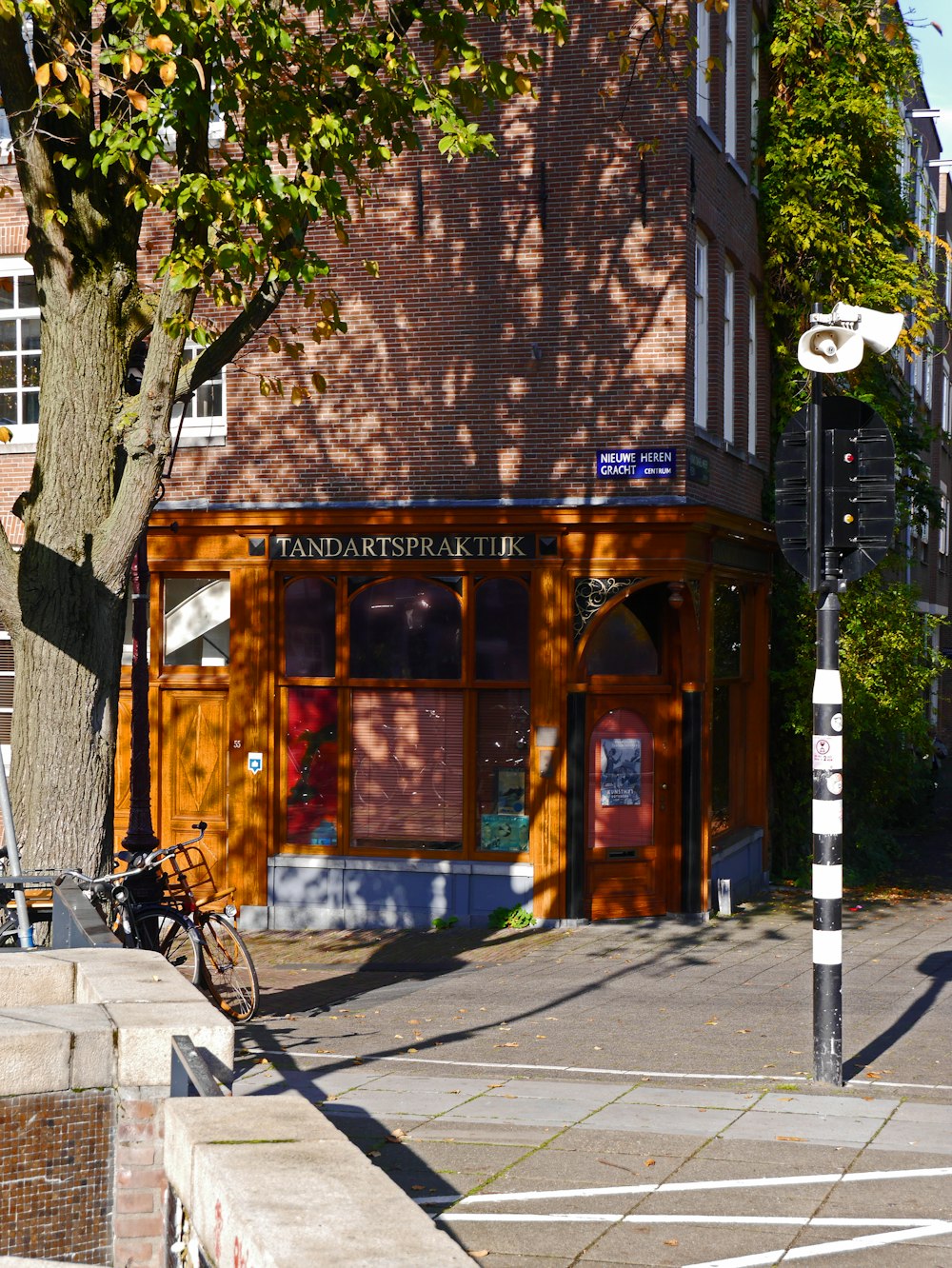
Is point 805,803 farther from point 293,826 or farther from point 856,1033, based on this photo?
point 856,1033

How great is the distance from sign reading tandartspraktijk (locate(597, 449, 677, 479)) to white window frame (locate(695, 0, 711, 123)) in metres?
3.51

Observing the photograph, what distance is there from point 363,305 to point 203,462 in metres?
2.25

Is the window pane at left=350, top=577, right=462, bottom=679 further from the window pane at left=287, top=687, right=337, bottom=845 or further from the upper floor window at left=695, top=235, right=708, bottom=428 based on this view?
the upper floor window at left=695, top=235, right=708, bottom=428

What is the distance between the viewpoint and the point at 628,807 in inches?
628

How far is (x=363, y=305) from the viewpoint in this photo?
1625 cm

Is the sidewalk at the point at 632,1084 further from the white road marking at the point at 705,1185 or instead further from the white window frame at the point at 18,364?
the white window frame at the point at 18,364

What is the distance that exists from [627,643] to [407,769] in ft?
8.06

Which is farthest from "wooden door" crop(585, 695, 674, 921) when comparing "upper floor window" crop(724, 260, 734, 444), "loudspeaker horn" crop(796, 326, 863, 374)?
"loudspeaker horn" crop(796, 326, 863, 374)

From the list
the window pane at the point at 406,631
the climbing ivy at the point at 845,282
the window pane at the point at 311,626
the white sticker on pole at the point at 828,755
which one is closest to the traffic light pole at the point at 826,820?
the white sticker on pole at the point at 828,755

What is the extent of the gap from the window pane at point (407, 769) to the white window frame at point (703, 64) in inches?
246

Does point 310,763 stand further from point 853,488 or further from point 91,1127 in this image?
point 91,1127

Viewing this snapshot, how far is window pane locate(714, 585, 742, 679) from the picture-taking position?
1720cm

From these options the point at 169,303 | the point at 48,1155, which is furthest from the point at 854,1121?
the point at 169,303

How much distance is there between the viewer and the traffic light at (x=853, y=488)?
29.3 ft
